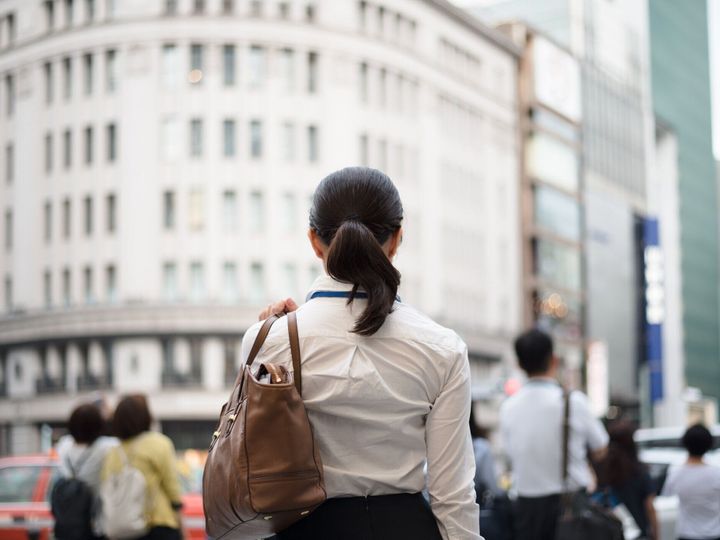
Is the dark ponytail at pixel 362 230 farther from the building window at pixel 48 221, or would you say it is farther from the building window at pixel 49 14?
the building window at pixel 49 14

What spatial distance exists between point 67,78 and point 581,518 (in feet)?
180

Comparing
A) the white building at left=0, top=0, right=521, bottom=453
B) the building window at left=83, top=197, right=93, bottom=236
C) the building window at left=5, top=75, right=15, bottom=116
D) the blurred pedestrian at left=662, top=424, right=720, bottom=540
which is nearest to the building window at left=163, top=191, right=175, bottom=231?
the white building at left=0, top=0, right=521, bottom=453

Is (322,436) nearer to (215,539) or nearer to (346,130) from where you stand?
(215,539)

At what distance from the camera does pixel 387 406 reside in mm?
2682

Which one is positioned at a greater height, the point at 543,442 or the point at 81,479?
the point at 543,442

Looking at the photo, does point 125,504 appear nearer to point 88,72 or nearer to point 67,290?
point 67,290

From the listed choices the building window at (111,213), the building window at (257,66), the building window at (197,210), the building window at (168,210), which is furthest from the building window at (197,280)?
the building window at (257,66)

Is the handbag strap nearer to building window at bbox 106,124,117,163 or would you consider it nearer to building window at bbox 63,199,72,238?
building window at bbox 106,124,117,163

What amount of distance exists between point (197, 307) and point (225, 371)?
3.08m

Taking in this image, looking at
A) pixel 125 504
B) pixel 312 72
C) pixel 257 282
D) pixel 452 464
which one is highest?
pixel 312 72

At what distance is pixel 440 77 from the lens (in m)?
63.9

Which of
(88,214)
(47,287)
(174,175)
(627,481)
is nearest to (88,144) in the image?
(88,214)

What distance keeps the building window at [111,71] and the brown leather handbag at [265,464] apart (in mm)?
55107

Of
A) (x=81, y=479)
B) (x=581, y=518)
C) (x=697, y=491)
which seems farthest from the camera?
(x=81, y=479)
